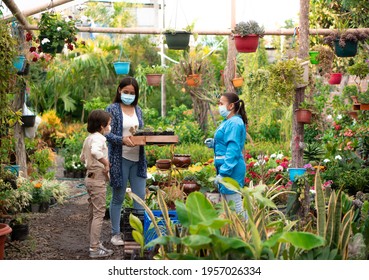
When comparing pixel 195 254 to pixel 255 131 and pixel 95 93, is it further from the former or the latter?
pixel 95 93

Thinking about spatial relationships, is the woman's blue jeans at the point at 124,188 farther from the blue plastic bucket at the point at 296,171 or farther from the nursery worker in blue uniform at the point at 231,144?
the blue plastic bucket at the point at 296,171

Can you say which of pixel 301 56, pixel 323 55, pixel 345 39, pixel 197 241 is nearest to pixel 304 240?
pixel 197 241

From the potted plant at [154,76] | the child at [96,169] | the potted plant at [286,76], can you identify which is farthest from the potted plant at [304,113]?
the potted plant at [154,76]

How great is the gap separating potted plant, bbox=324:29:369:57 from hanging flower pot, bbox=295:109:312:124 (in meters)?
1.59

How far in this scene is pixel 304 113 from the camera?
22.4 feet

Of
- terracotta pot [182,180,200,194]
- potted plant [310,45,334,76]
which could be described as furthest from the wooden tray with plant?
potted plant [310,45,334,76]

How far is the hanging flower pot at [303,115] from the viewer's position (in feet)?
22.3

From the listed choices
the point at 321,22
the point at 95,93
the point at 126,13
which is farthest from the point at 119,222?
the point at 126,13

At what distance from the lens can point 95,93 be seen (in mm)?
17375

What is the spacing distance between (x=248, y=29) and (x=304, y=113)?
1.57 m

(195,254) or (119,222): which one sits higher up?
(195,254)

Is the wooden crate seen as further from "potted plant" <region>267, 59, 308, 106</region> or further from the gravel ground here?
"potted plant" <region>267, 59, 308, 106</region>
